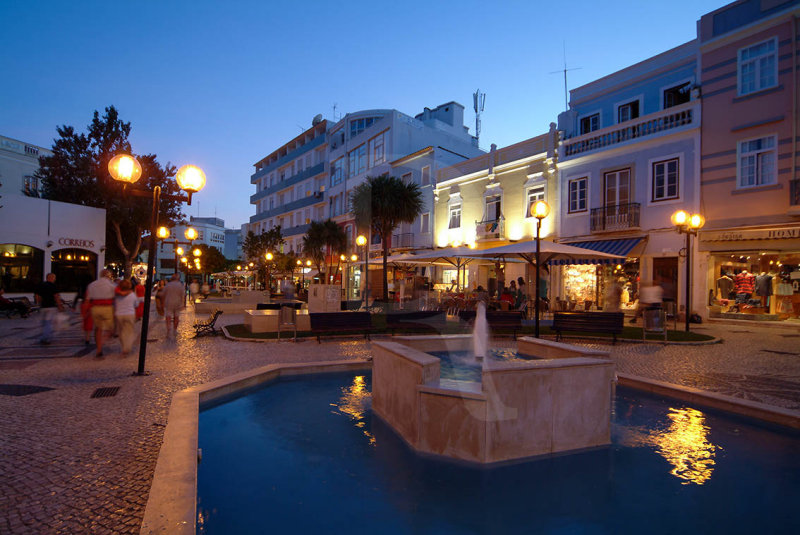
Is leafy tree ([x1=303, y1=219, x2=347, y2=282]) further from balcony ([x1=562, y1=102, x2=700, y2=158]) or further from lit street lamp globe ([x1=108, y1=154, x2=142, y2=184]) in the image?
lit street lamp globe ([x1=108, y1=154, x2=142, y2=184])

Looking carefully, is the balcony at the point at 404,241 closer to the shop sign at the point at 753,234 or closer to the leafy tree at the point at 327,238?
the leafy tree at the point at 327,238

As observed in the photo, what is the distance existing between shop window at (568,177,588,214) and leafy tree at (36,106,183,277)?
21907mm

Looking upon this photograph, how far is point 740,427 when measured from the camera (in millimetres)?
5305

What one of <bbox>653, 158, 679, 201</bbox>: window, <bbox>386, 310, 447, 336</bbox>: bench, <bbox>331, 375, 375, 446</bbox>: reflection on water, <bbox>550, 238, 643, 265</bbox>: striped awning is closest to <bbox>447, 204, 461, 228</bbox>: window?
<bbox>550, 238, 643, 265</bbox>: striped awning

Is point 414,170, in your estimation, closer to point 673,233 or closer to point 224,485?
point 673,233

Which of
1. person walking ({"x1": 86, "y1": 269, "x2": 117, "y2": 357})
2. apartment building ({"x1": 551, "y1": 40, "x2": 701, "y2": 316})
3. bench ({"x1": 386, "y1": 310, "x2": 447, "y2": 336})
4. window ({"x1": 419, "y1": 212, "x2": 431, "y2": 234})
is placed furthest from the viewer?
window ({"x1": 419, "y1": 212, "x2": 431, "y2": 234})

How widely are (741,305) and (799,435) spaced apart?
13.9 meters

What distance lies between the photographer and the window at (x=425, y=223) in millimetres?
29394

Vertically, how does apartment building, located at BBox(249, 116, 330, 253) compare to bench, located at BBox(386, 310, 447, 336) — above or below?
above

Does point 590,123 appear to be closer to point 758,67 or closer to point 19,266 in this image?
point 758,67

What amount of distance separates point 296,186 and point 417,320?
3905 cm

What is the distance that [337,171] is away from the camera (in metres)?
40.5

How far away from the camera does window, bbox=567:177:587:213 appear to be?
20469 mm

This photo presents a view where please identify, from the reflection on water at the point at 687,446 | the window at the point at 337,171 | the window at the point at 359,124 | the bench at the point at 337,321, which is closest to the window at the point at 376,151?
the window at the point at 359,124
